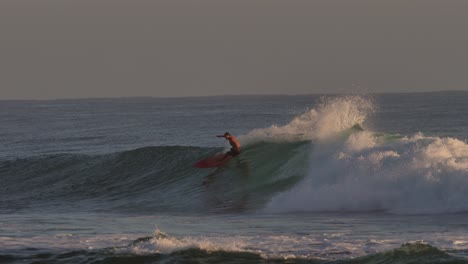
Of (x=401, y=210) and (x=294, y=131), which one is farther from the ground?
(x=294, y=131)

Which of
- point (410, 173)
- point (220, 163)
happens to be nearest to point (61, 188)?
point (220, 163)

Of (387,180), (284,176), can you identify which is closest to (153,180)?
(284,176)

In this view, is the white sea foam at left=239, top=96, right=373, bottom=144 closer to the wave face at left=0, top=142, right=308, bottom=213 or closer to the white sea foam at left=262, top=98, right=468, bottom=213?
the wave face at left=0, top=142, right=308, bottom=213

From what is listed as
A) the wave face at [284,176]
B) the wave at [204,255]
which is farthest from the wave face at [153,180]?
the wave at [204,255]

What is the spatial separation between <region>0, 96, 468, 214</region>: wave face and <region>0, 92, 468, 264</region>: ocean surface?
48mm

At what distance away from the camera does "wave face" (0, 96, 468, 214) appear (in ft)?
67.5

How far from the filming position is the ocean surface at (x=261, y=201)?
14.2 m

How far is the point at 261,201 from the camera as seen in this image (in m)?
22.8

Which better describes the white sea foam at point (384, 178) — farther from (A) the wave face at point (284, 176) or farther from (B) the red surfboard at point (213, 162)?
(B) the red surfboard at point (213, 162)

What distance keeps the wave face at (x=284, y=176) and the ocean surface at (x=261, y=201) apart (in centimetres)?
5

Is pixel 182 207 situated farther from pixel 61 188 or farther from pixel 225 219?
pixel 61 188

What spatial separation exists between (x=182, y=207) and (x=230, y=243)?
8.97 m

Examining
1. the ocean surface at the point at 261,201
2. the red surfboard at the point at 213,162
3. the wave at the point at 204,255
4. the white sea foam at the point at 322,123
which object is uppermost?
the white sea foam at the point at 322,123

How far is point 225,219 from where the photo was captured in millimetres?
19672
